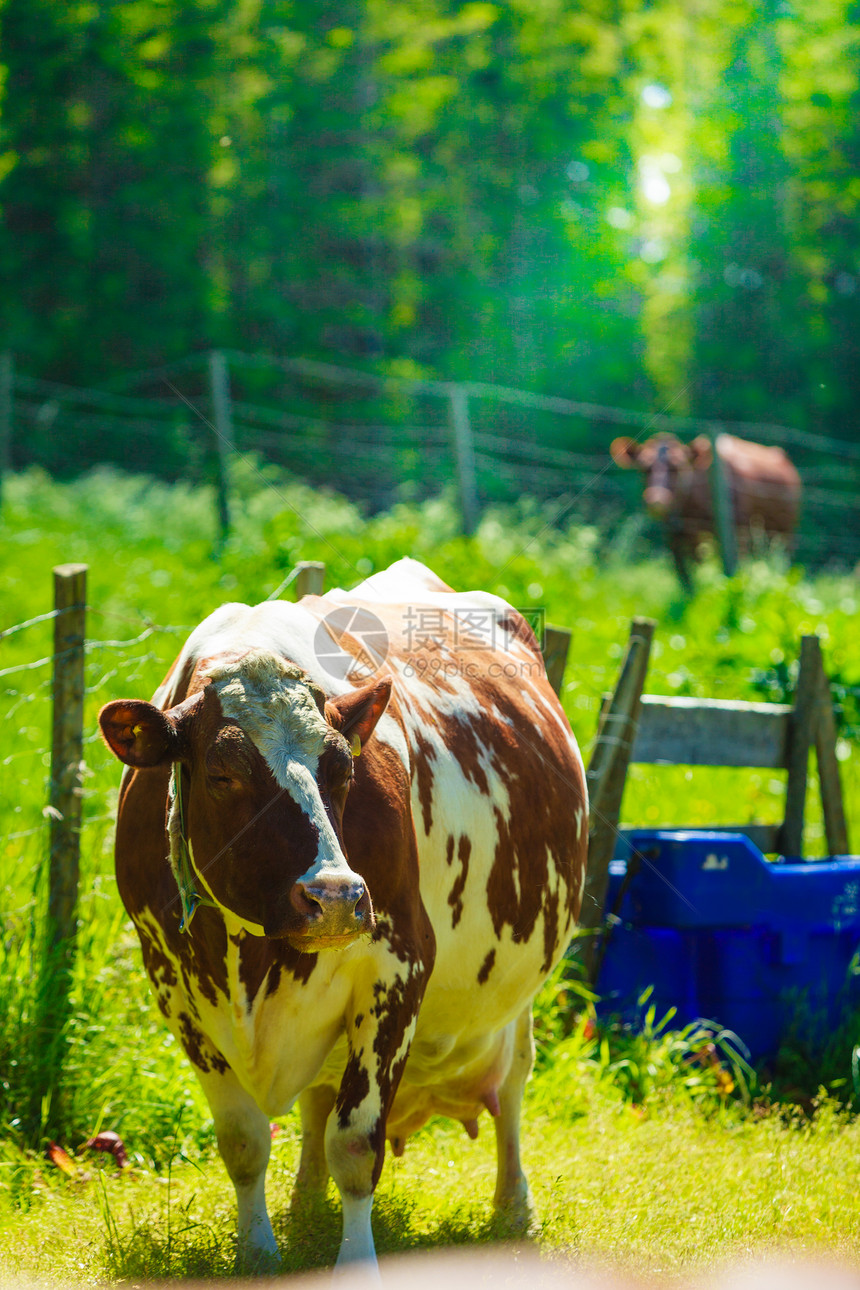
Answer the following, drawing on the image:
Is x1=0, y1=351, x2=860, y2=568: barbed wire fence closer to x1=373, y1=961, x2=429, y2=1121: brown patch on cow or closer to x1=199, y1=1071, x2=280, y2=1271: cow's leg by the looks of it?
x1=199, y1=1071, x2=280, y2=1271: cow's leg

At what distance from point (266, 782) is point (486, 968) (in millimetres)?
1090

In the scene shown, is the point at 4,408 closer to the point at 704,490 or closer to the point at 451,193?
the point at 704,490

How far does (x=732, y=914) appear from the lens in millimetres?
4445

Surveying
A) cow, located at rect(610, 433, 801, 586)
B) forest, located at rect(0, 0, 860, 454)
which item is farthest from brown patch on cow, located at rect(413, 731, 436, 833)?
forest, located at rect(0, 0, 860, 454)

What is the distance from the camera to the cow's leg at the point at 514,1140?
3.26m

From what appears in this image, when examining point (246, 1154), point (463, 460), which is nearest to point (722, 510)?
point (463, 460)

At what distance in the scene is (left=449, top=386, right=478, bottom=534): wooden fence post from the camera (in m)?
9.86

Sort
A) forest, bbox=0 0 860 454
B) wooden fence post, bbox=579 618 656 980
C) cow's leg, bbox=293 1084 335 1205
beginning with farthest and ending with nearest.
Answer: forest, bbox=0 0 860 454
wooden fence post, bbox=579 618 656 980
cow's leg, bbox=293 1084 335 1205

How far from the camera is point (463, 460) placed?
393 inches

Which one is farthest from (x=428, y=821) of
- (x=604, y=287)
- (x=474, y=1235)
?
(x=604, y=287)

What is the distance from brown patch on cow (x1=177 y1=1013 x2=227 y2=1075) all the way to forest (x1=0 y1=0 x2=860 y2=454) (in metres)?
18.5

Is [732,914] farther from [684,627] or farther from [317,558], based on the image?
[684,627]

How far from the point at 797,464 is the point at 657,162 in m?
8.50

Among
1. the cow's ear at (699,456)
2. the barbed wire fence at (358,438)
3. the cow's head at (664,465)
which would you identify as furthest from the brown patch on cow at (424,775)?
the barbed wire fence at (358,438)
